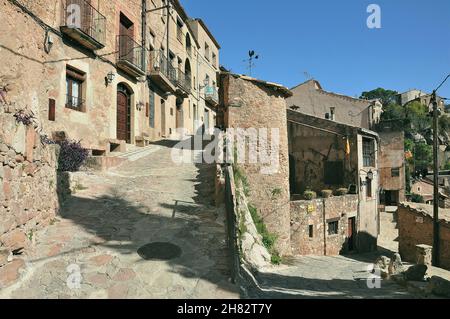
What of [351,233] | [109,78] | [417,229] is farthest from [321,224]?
[109,78]

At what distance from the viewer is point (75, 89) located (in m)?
13.7

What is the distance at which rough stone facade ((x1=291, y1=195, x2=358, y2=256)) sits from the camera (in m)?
15.6

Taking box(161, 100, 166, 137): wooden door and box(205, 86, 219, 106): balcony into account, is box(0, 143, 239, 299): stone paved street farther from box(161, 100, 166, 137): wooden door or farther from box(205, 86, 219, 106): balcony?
box(205, 86, 219, 106): balcony

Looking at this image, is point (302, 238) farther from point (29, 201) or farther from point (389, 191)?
point (389, 191)

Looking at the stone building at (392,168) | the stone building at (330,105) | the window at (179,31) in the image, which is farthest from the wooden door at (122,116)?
the stone building at (392,168)

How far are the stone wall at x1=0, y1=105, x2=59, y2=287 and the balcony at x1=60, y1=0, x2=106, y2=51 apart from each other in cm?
819

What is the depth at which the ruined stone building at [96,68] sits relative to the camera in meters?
11.0

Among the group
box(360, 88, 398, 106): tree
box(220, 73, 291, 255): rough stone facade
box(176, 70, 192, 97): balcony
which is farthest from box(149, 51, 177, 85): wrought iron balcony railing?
box(360, 88, 398, 106): tree

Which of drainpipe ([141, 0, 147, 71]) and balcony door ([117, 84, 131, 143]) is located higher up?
drainpipe ([141, 0, 147, 71])

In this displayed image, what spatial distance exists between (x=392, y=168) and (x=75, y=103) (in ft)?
94.8

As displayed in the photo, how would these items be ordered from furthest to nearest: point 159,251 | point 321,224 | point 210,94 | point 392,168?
point 210,94
point 392,168
point 321,224
point 159,251

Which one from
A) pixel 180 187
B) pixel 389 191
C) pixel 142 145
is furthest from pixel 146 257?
pixel 389 191

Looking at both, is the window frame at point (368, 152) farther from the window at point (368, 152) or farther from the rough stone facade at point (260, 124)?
the rough stone facade at point (260, 124)

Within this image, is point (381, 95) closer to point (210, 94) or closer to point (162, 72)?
point (210, 94)
